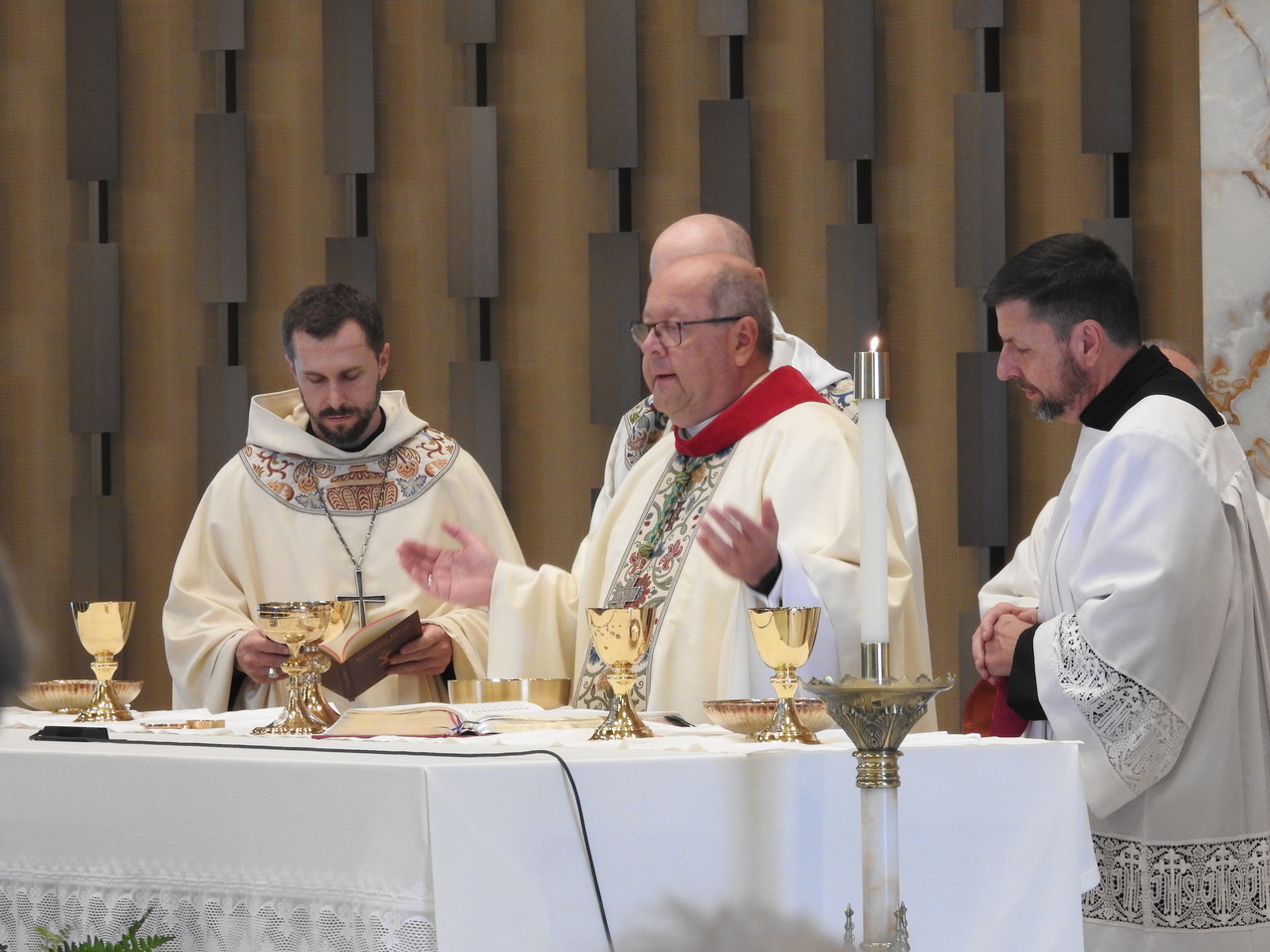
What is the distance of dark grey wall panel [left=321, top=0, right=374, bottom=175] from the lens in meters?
5.79

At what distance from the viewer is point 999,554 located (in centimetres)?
550

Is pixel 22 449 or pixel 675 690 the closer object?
pixel 675 690

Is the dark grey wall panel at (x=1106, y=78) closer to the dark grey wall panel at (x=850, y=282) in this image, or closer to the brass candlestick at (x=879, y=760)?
the dark grey wall panel at (x=850, y=282)

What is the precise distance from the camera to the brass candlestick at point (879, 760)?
67.1 inches

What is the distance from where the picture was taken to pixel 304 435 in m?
4.58

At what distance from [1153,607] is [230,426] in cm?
362

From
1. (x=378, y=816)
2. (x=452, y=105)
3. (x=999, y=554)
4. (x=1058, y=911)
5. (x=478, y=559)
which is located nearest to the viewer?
(x=378, y=816)

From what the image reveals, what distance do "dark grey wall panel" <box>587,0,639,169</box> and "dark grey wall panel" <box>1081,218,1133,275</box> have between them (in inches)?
58.8

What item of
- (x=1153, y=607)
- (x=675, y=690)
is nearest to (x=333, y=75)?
(x=675, y=690)

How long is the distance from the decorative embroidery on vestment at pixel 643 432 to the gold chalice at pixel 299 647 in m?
1.85

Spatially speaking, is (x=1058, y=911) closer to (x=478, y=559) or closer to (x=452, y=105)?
(x=478, y=559)

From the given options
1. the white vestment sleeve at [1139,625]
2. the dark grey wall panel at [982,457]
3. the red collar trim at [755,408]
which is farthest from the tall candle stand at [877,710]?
the dark grey wall panel at [982,457]

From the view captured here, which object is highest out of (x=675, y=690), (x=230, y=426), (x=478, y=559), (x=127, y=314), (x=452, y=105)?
(x=452, y=105)

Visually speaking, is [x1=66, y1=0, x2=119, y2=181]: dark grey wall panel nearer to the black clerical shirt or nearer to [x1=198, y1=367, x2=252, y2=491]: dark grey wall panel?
[x1=198, y1=367, x2=252, y2=491]: dark grey wall panel
